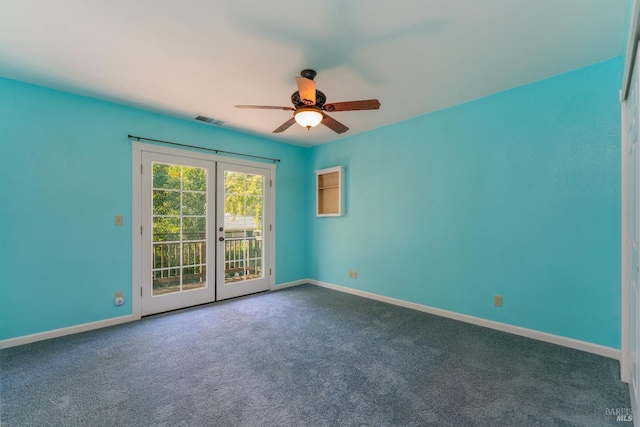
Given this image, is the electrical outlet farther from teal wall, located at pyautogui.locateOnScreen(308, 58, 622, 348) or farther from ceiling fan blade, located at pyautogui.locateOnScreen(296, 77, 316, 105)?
teal wall, located at pyautogui.locateOnScreen(308, 58, 622, 348)

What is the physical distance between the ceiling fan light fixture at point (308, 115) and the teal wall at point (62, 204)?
2.22 meters

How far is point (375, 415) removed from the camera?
1719 mm

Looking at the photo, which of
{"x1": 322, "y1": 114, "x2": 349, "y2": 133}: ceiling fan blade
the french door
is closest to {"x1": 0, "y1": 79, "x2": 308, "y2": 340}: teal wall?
the french door

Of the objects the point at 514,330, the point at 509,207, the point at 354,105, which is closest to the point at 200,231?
the point at 354,105

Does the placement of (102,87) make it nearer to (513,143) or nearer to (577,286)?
(513,143)

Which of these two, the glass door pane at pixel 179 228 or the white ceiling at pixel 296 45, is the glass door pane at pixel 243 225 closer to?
the glass door pane at pixel 179 228

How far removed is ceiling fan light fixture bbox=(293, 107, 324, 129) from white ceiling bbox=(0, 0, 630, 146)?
16.8 inches

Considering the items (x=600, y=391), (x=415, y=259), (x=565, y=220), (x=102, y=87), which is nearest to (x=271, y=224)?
(x=415, y=259)

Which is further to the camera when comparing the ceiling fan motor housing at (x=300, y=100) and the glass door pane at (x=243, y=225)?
the glass door pane at (x=243, y=225)

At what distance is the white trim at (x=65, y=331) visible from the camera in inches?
105

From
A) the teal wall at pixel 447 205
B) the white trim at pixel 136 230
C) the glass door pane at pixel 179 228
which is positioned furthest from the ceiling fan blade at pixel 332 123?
the white trim at pixel 136 230

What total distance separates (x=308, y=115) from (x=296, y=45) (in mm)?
536

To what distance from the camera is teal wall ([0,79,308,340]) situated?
8.86 feet

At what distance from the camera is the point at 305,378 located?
2.13m
